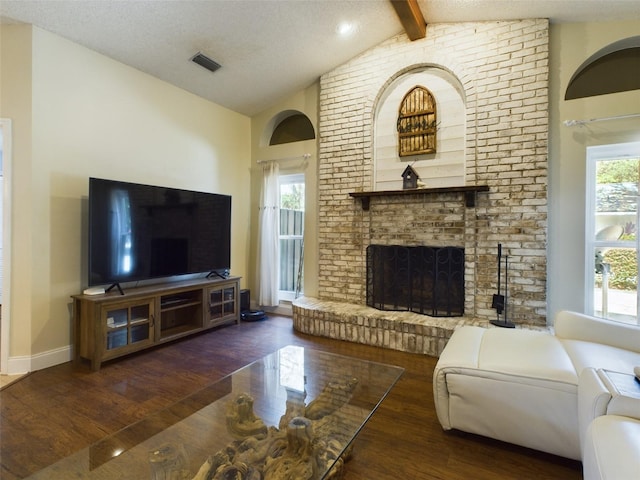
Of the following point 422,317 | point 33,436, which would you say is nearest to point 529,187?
point 422,317

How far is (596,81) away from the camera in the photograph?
122 inches

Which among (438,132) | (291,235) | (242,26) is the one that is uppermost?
(242,26)

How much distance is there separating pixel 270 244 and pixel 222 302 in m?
1.03

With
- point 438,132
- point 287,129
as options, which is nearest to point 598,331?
point 438,132

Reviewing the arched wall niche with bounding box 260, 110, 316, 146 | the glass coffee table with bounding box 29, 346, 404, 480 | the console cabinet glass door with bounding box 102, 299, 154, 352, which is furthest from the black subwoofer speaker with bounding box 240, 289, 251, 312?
the glass coffee table with bounding box 29, 346, 404, 480

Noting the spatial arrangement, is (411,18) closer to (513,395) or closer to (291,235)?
(291,235)

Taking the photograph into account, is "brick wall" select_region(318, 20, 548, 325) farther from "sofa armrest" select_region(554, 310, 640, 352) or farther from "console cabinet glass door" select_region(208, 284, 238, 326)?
"console cabinet glass door" select_region(208, 284, 238, 326)

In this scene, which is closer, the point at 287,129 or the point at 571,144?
the point at 571,144

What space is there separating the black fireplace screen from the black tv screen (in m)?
1.87

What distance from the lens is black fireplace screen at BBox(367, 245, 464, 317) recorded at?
3428mm

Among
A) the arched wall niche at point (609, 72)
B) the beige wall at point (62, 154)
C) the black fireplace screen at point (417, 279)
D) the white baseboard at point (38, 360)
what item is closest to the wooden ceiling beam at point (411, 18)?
the arched wall niche at point (609, 72)

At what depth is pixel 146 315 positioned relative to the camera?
3031 millimetres

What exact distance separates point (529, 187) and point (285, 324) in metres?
3.07

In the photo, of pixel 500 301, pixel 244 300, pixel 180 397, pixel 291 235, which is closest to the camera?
pixel 180 397
